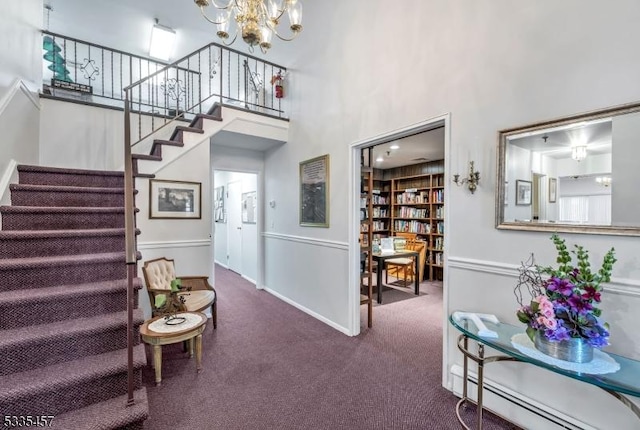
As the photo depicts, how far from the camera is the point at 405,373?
2.39 metres

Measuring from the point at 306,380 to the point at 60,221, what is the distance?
244 cm

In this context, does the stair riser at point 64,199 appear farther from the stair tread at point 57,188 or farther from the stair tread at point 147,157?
the stair tread at point 147,157

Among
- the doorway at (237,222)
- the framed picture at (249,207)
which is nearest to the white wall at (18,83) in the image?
the doorway at (237,222)

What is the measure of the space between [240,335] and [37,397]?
185cm

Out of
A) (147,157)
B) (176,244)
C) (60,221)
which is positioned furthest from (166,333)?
(147,157)

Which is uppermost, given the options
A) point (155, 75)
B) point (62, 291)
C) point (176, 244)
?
point (155, 75)

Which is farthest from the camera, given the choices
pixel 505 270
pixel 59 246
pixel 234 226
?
pixel 234 226

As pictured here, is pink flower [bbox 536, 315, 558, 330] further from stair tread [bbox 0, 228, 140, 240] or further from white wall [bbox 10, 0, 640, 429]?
stair tread [bbox 0, 228, 140, 240]

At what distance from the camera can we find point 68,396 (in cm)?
145

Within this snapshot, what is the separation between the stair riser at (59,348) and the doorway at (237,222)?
3317mm

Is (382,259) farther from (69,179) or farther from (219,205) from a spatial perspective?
(219,205)

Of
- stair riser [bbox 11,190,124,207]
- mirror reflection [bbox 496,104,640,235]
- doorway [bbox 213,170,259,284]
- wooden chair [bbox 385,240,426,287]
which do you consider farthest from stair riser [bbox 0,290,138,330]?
wooden chair [bbox 385,240,426,287]

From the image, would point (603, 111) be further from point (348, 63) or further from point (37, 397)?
point (37, 397)

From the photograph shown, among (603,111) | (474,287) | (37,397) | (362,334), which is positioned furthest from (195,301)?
(603,111)
